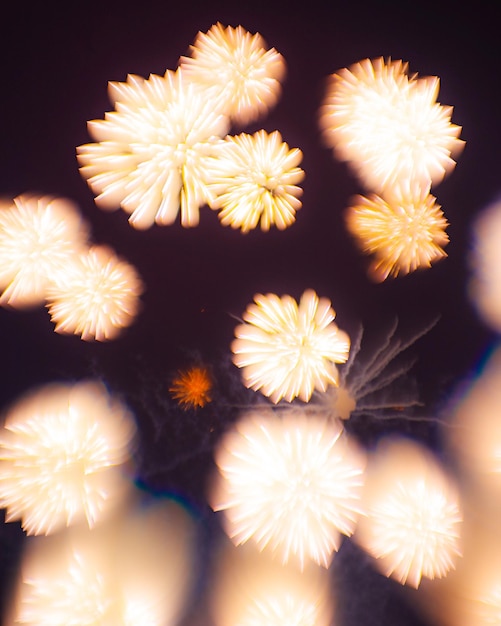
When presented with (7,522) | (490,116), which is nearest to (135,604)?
(7,522)

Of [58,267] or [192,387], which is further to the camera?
[192,387]

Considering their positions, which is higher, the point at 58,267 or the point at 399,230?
the point at 399,230

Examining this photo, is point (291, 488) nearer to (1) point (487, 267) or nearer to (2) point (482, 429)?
(2) point (482, 429)

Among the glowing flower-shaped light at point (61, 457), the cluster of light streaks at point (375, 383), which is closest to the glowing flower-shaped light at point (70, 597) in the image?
the glowing flower-shaped light at point (61, 457)

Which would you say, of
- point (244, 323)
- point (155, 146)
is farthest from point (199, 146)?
point (244, 323)

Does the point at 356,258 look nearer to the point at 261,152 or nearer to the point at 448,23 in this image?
the point at 261,152

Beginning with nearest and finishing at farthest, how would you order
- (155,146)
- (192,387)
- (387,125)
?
(155,146), (387,125), (192,387)
